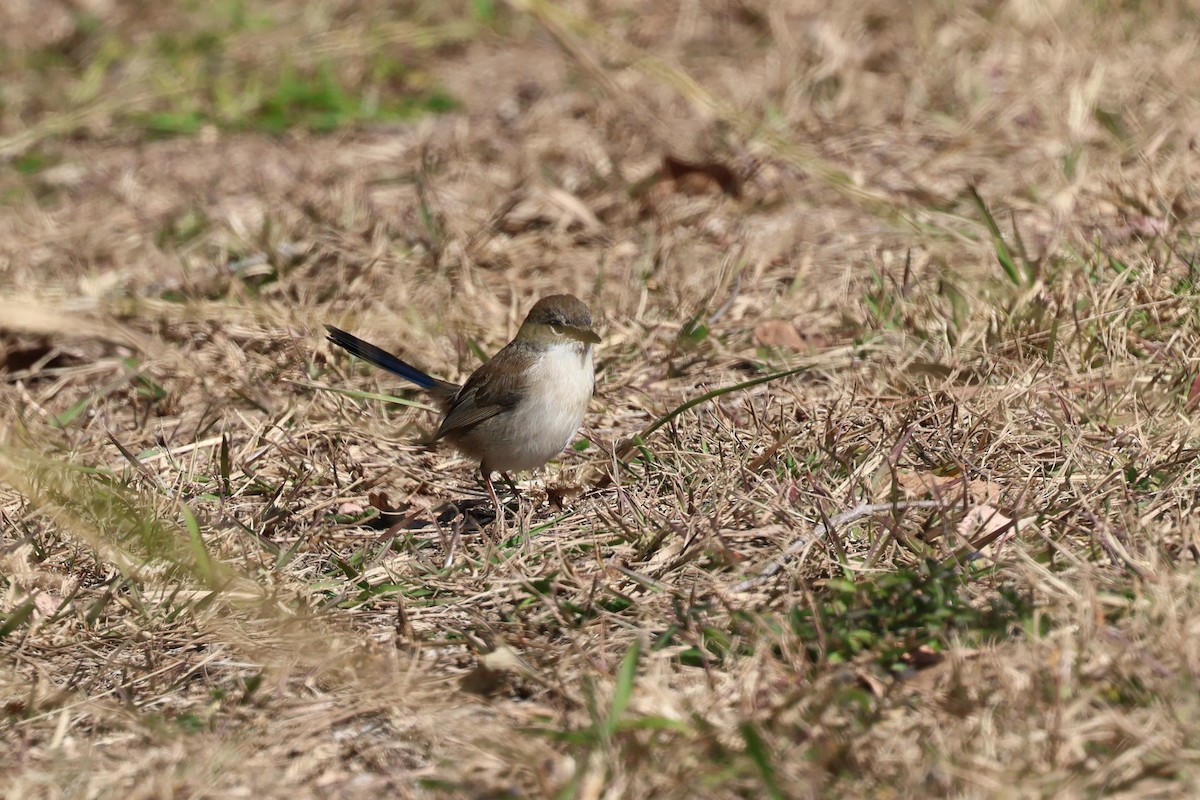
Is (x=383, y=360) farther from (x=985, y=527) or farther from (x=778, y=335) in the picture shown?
(x=985, y=527)

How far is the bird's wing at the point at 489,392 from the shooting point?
4445mm

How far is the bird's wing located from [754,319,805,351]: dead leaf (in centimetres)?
97

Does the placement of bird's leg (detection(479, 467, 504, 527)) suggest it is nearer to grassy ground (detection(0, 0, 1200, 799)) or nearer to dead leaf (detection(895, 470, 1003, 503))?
grassy ground (detection(0, 0, 1200, 799))

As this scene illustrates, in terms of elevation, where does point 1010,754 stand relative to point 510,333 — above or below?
above

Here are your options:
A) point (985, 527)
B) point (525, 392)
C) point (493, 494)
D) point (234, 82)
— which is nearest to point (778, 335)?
point (525, 392)

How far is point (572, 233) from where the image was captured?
244 inches

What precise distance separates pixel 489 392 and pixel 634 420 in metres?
0.50

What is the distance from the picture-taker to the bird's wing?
4445mm

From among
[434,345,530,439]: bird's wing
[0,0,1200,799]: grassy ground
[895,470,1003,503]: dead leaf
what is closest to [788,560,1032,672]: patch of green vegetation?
[0,0,1200,799]: grassy ground

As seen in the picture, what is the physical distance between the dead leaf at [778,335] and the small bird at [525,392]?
2.65 ft

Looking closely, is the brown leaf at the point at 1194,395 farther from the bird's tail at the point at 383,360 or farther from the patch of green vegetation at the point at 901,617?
the bird's tail at the point at 383,360

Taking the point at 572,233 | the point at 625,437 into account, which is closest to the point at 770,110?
the point at 572,233

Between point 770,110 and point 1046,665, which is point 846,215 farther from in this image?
point 1046,665

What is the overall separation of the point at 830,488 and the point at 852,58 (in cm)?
430
